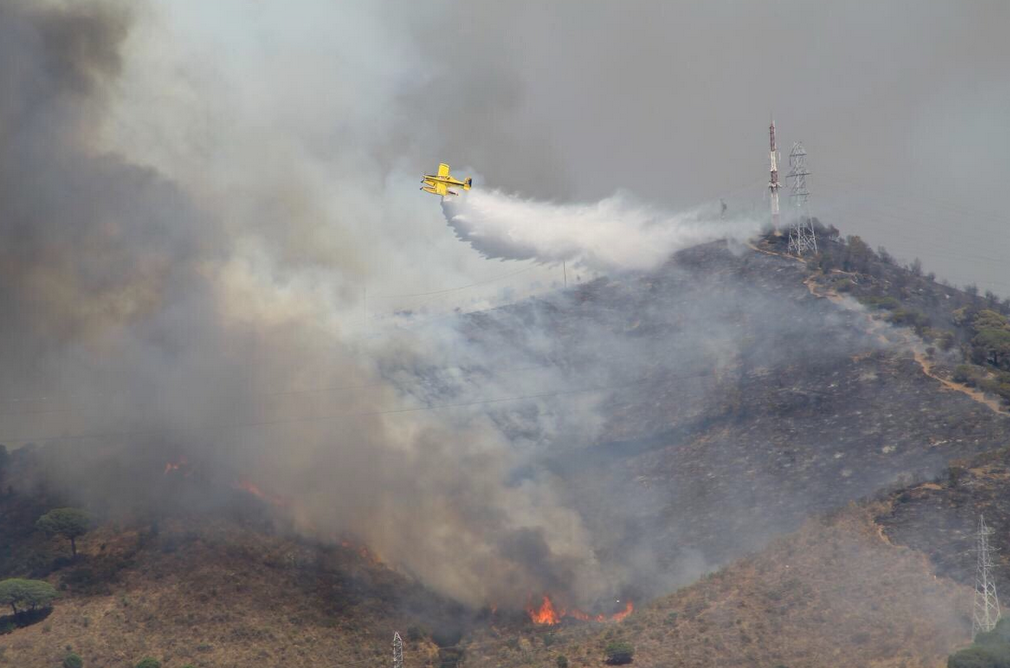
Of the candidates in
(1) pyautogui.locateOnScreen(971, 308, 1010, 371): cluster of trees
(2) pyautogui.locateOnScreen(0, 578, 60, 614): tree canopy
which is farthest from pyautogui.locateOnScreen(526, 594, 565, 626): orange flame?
(1) pyautogui.locateOnScreen(971, 308, 1010, 371): cluster of trees

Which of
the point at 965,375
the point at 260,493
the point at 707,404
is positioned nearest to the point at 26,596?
the point at 260,493

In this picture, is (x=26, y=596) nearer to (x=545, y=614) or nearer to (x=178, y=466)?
(x=178, y=466)

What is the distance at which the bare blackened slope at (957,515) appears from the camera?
3447 inches

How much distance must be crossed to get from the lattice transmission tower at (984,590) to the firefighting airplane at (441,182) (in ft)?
188

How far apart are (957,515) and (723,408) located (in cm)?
2825

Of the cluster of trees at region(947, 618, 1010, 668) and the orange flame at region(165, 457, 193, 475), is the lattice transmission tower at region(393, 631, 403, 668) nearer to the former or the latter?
the orange flame at region(165, 457, 193, 475)

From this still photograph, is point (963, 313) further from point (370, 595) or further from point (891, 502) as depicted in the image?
point (370, 595)

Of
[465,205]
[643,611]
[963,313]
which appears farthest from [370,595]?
[963,313]

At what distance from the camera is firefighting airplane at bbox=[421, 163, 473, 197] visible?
116 metres

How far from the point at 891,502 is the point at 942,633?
17201mm

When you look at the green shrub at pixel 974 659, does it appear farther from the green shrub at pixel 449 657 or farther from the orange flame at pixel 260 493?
the orange flame at pixel 260 493

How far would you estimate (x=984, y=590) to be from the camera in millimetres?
82562

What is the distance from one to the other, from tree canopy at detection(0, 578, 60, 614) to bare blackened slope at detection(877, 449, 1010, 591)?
68742 millimetres

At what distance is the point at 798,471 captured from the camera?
345ft
